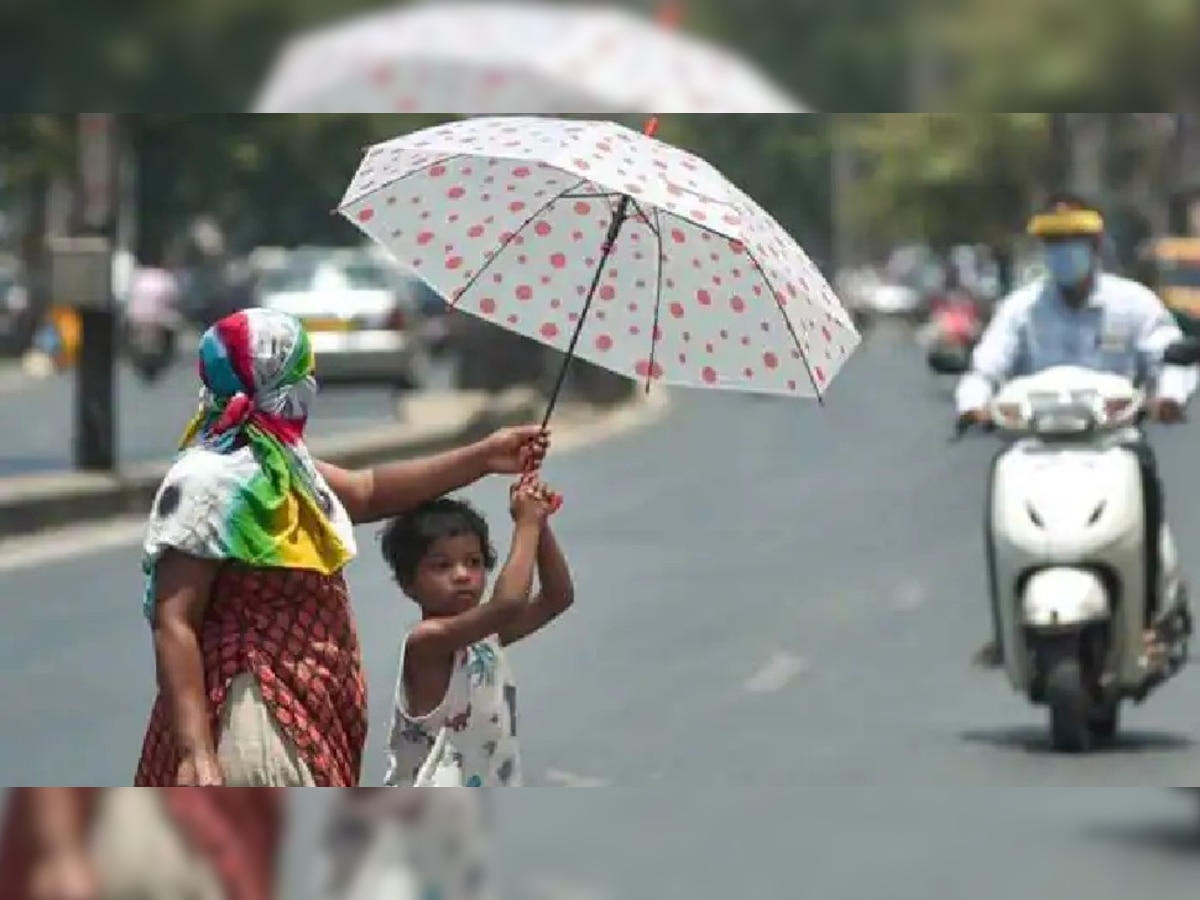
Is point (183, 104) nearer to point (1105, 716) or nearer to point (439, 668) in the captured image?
point (439, 668)

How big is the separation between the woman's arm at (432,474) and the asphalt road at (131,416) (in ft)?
35.8

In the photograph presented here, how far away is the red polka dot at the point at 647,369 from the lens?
6.07m

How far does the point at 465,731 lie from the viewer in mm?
5551

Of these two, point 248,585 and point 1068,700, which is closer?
point 248,585

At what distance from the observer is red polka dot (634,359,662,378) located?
6066 mm

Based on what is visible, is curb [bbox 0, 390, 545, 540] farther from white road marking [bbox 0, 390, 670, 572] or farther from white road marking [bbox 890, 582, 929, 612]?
white road marking [bbox 890, 582, 929, 612]

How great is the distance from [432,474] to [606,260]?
0.62 metres

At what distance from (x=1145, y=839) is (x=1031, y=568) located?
4.31 meters

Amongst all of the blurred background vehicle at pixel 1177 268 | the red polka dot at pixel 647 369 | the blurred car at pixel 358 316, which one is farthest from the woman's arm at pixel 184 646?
the blurred car at pixel 358 316

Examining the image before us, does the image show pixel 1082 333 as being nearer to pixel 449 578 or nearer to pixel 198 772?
pixel 449 578

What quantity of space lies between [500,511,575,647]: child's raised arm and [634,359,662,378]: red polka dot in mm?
473

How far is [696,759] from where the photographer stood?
997 cm

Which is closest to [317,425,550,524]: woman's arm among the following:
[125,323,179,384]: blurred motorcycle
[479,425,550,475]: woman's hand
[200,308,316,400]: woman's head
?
[479,425,550,475]: woman's hand

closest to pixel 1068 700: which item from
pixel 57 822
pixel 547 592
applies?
pixel 547 592
